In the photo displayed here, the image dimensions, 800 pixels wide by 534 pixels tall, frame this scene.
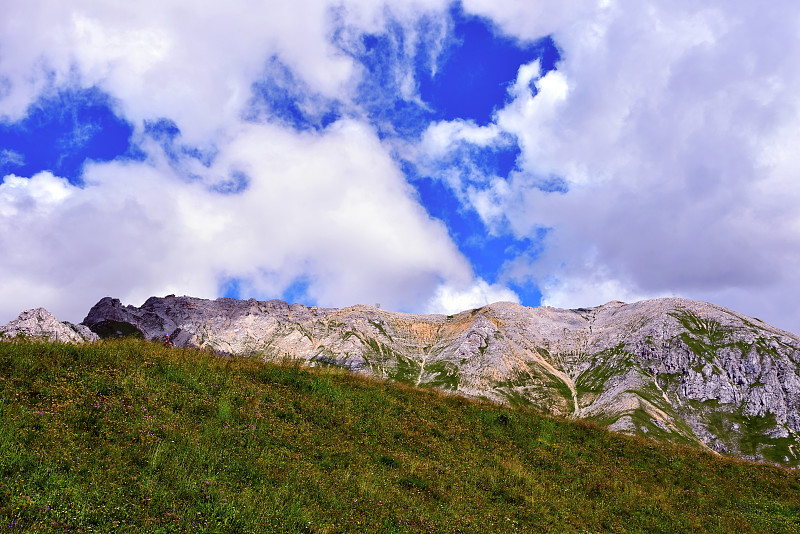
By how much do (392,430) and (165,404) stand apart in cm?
816

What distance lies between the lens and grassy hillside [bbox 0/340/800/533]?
30.8ft

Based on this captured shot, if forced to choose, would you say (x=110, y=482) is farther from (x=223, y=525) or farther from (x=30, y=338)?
(x=30, y=338)

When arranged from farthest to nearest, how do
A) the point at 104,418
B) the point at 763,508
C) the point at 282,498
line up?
the point at 763,508
the point at 104,418
the point at 282,498

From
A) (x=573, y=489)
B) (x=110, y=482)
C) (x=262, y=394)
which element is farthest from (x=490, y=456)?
(x=110, y=482)

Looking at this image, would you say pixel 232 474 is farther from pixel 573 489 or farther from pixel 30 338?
pixel 573 489

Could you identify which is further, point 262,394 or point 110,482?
point 262,394

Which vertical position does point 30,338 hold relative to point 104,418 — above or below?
above

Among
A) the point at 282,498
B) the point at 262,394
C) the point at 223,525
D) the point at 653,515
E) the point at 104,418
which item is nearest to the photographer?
the point at 223,525

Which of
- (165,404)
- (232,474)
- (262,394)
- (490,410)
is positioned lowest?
(232,474)

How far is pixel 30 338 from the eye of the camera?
15492 mm

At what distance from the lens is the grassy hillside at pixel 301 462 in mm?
9375

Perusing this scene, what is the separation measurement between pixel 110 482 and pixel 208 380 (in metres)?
6.84

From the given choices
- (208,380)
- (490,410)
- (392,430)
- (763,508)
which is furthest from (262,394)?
(763,508)

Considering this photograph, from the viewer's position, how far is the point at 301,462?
42.1 ft
